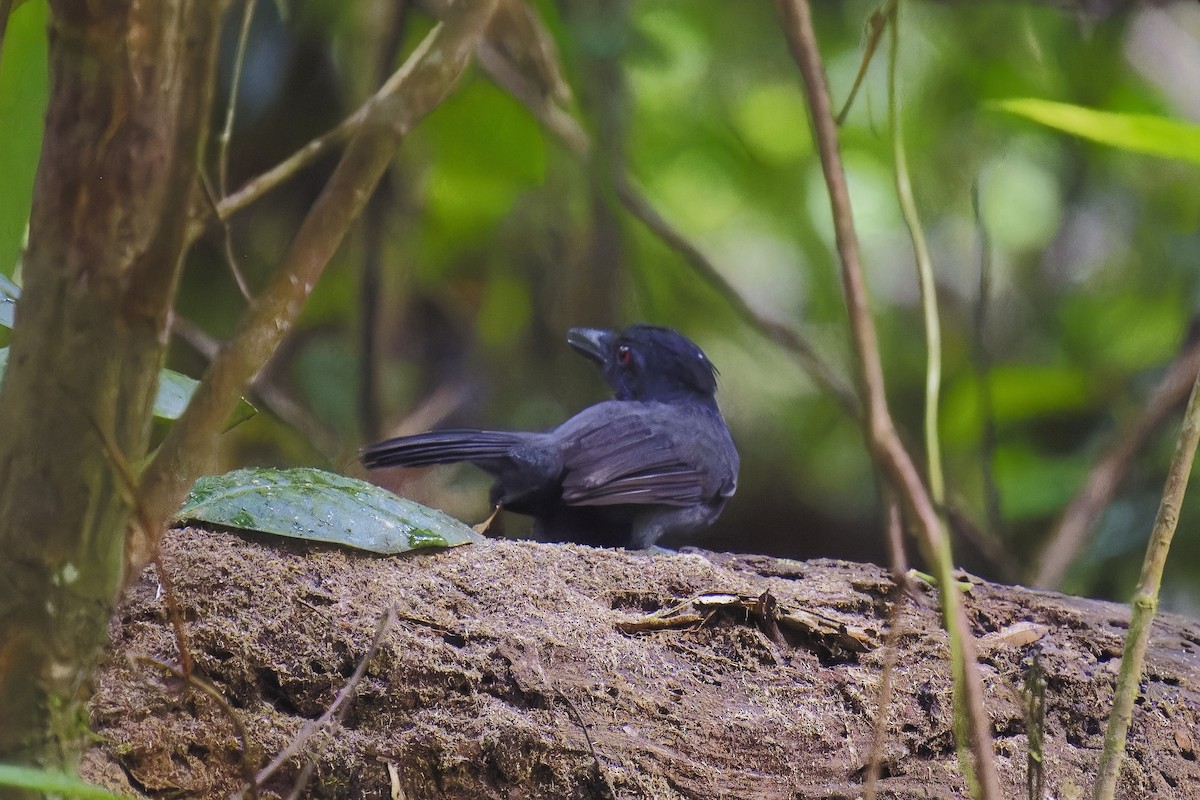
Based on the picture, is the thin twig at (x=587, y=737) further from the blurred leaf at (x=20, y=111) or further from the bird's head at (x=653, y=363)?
the bird's head at (x=653, y=363)

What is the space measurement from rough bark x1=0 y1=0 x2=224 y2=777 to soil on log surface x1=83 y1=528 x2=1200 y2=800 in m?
0.63

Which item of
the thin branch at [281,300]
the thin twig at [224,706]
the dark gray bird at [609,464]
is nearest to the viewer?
the thin branch at [281,300]

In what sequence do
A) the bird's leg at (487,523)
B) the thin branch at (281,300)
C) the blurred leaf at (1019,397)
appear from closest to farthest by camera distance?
1. the thin branch at (281,300)
2. the bird's leg at (487,523)
3. the blurred leaf at (1019,397)

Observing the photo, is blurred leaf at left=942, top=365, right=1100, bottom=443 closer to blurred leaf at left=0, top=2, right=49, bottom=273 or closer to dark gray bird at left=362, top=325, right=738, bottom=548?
dark gray bird at left=362, top=325, right=738, bottom=548

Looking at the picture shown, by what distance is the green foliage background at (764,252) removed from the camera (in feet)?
15.6

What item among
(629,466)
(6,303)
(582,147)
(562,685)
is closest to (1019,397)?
(629,466)

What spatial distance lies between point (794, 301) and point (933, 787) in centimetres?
369

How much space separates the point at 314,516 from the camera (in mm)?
2254

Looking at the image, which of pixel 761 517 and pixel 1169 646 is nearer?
pixel 1169 646

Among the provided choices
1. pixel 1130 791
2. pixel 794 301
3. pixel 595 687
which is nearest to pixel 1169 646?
pixel 1130 791

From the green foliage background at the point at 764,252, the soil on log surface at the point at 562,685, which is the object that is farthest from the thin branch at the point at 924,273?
the green foliage background at the point at 764,252

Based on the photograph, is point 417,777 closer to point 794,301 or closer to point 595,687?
point 595,687

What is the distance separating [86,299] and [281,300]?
21 centimetres

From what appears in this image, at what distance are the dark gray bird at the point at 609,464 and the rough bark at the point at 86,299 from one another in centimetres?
231
